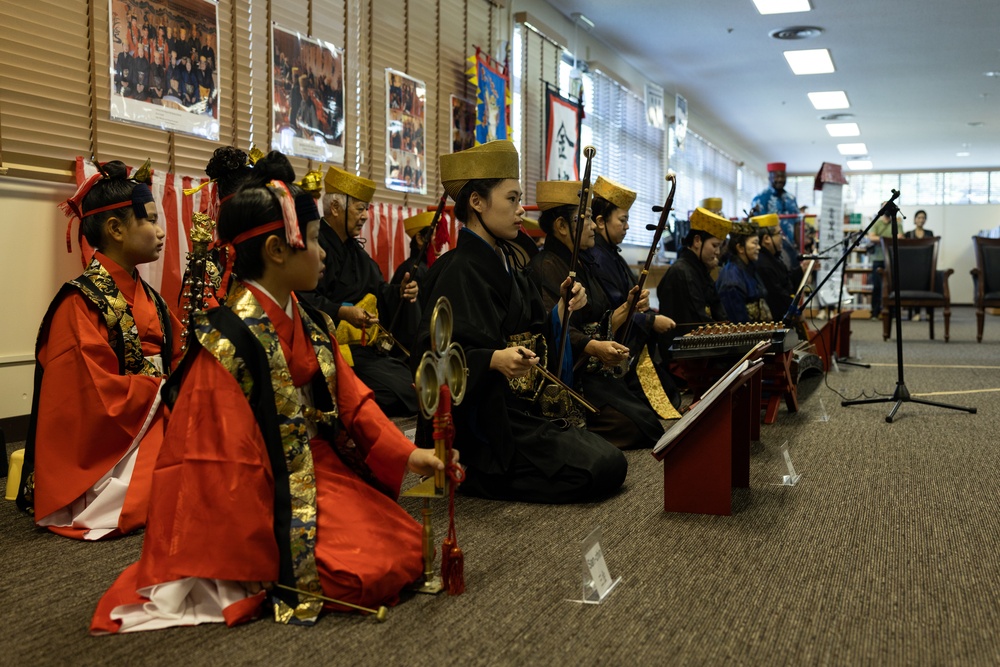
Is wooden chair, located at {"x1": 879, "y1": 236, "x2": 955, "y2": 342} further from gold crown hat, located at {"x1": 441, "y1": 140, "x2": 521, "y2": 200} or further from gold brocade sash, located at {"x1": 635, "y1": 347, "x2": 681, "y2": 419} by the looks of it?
gold crown hat, located at {"x1": 441, "y1": 140, "x2": 521, "y2": 200}

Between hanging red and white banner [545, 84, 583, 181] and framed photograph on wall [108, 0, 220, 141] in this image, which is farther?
hanging red and white banner [545, 84, 583, 181]

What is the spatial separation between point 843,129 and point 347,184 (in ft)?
37.1

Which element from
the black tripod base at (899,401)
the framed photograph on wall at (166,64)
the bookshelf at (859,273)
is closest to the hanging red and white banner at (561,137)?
the black tripod base at (899,401)

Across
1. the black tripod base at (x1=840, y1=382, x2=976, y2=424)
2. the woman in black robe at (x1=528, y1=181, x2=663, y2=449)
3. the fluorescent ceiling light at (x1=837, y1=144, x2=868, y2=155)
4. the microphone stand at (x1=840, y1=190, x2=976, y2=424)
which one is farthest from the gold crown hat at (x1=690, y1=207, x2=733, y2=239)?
the fluorescent ceiling light at (x1=837, y1=144, x2=868, y2=155)

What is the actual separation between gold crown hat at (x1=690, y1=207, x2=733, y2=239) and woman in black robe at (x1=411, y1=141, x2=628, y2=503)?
91.7 inches

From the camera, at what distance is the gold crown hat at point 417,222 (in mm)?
5109

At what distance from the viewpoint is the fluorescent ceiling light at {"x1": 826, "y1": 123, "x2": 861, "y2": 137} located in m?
13.2

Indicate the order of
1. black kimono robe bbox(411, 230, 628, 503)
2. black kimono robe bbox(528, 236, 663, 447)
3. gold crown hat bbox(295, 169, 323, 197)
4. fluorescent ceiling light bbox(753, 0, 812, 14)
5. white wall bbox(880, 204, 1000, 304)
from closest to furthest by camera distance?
gold crown hat bbox(295, 169, 323, 197) < black kimono robe bbox(411, 230, 628, 503) < black kimono robe bbox(528, 236, 663, 447) < fluorescent ceiling light bbox(753, 0, 812, 14) < white wall bbox(880, 204, 1000, 304)

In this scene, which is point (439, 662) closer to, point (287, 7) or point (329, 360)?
point (329, 360)

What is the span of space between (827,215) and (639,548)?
322 inches

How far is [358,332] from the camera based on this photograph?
4559 mm

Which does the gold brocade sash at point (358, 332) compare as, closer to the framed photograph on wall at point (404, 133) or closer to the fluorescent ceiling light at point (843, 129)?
the framed photograph on wall at point (404, 133)

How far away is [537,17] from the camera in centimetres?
745

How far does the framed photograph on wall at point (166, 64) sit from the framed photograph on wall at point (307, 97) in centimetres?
45
